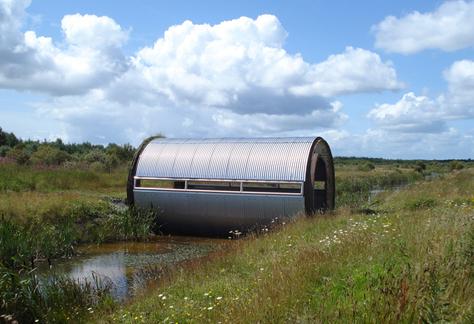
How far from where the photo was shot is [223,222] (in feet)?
64.2

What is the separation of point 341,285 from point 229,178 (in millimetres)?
13135

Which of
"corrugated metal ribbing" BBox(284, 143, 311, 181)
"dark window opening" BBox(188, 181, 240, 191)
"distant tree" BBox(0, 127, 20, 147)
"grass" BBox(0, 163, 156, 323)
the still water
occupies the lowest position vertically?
the still water

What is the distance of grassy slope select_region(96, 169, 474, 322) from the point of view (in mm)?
5047

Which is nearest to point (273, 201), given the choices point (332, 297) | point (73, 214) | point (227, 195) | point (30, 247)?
point (227, 195)

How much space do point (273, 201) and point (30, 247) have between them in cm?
811

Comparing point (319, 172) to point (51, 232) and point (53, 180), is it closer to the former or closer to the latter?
point (51, 232)

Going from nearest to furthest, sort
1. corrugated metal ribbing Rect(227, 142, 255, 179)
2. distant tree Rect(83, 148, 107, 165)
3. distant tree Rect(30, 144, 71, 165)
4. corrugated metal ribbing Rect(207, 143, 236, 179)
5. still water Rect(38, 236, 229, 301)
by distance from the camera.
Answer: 1. still water Rect(38, 236, 229, 301)
2. corrugated metal ribbing Rect(227, 142, 255, 179)
3. corrugated metal ribbing Rect(207, 143, 236, 179)
4. distant tree Rect(30, 144, 71, 165)
5. distant tree Rect(83, 148, 107, 165)

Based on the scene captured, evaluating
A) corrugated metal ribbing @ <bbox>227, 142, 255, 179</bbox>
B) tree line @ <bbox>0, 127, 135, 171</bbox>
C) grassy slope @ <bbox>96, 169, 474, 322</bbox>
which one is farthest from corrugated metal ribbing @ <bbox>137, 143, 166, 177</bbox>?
tree line @ <bbox>0, 127, 135, 171</bbox>

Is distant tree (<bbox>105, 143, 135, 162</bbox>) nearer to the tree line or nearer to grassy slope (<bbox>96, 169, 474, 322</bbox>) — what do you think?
the tree line

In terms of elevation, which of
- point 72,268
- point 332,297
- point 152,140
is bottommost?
point 72,268

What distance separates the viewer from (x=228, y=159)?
20.0m

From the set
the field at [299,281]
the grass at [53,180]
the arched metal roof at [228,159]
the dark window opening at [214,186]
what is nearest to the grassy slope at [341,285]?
the field at [299,281]

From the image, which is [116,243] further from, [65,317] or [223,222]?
[65,317]

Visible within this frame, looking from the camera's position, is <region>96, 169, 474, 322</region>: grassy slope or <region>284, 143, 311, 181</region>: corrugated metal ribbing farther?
<region>284, 143, 311, 181</region>: corrugated metal ribbing
